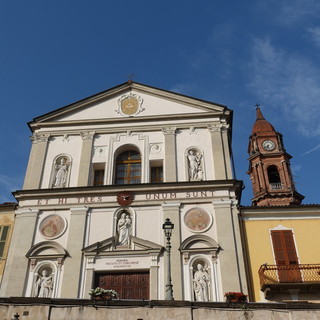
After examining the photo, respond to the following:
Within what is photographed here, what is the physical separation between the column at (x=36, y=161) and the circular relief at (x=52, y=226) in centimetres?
228

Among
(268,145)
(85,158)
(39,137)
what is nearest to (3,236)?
(85,158)

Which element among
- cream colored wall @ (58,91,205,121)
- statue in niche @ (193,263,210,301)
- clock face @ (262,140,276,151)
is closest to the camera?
Answer: statue in niche @ (193,263,210,301)

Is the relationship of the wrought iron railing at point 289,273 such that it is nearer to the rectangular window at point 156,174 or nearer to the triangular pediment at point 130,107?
the rectangular window at point 156,174

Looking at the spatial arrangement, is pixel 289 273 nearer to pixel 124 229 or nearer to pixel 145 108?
pixel 124 229

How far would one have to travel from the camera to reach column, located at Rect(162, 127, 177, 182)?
21438 millimetres

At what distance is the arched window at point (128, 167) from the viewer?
22.4 meters

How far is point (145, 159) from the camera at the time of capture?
2241cm

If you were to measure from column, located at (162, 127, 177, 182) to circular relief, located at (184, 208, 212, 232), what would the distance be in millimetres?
2184

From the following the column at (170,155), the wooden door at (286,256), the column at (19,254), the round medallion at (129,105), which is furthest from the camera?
the round medallion at (129,105)

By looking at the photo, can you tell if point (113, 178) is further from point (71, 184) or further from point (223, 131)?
point (223, 131)

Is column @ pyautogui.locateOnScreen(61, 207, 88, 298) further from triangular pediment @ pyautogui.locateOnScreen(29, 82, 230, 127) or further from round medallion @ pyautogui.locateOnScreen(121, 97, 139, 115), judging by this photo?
round medallion @ pyautogui.locateOnScreen(121, 97, 139, 115)

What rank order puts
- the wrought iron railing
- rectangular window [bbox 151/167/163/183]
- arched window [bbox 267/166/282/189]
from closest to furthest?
1. the wrought iron railing
2. rectangular window [bbox 151/167/163/183]
3. arched window [bbox 267/166/282/189]

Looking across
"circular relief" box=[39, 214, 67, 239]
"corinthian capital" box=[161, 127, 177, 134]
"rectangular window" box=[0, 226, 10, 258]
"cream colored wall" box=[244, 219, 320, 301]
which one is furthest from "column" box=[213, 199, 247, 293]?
"rectangular window" box=[0, 226, 10, 258]

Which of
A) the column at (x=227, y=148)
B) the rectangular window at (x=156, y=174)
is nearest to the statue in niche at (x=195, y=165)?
the column at (x=227, y=148)
